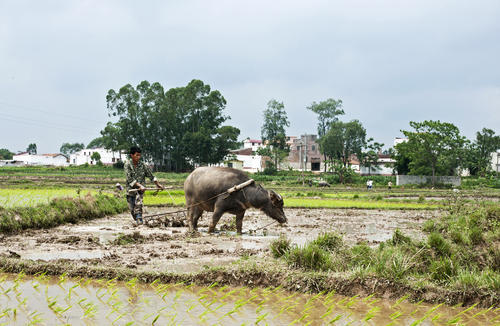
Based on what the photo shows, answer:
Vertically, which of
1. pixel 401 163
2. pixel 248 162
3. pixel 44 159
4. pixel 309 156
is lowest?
pixel 401 163

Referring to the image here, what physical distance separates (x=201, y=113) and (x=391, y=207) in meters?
44.3

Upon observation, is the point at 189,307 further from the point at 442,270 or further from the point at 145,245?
the point at 145,245

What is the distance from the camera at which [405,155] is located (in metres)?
50.5

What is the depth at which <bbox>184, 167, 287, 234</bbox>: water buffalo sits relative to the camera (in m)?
9.61

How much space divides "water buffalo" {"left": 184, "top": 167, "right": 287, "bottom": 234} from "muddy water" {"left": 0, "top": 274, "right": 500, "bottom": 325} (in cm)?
433

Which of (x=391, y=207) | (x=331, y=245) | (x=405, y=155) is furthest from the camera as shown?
(x=405, y=155)

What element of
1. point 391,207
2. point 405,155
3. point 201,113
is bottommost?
point 391,207

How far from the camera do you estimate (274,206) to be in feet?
32.5

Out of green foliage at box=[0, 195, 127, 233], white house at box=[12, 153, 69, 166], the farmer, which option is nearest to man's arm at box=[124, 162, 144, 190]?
the farmer

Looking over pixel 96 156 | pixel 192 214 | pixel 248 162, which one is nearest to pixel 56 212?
pixel 192 214

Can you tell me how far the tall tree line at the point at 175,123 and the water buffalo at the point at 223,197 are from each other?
49.4m

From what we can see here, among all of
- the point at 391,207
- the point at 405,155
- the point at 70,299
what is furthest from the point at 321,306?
the point at 405,155

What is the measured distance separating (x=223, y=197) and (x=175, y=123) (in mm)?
53270

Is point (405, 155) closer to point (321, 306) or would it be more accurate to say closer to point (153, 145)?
point (153, 145)
